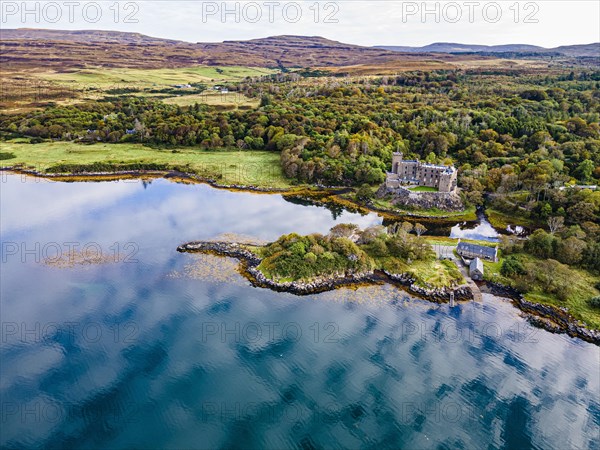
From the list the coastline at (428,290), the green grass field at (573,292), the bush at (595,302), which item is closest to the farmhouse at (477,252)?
the green grass field at (573,292)

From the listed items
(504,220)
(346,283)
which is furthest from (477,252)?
(504,220)

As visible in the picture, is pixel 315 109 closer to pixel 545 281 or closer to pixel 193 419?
pixel 545 281

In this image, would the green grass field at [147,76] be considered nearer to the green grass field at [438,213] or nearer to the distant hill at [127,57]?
the distant hill at [127,57]

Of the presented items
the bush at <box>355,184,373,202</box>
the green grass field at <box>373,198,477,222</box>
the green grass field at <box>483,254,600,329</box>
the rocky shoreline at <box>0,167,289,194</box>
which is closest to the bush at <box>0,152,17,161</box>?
the rocky shoreline at <box>0,167,289,194</box>

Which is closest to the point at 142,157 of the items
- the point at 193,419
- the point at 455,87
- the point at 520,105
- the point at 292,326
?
the point at 292,326

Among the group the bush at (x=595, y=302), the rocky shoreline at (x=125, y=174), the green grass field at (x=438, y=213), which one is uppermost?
the rocky shoreline at (x=125, y=174)

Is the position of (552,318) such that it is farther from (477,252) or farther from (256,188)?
(256,188)
